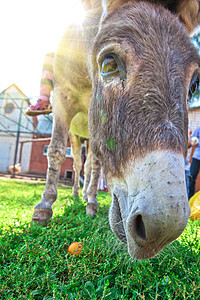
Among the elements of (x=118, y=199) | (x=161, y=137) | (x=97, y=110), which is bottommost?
(x=118, y=199)

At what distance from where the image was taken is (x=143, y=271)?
58.9 inches

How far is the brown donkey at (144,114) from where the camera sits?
100 centimetres

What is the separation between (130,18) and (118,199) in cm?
132

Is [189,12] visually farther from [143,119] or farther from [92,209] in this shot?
[92,209]

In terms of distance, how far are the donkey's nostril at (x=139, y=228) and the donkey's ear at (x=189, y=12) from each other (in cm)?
177

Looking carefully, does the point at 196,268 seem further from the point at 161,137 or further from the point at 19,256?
the point at 19,256

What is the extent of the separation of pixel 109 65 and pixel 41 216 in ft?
6.30

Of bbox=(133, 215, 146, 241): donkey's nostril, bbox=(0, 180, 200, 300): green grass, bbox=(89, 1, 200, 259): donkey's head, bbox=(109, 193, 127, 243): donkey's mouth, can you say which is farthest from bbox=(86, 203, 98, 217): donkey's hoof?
bbox=(133, 215, 146, 241): donkey's nostril

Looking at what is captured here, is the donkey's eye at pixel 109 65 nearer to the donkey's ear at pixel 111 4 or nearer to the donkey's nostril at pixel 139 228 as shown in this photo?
the donkey's ear at pixel 111 4

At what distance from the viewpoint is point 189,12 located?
184cm

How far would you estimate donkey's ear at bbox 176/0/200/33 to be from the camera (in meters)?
1.77

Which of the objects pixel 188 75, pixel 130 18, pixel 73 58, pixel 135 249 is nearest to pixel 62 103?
pixel 73 58

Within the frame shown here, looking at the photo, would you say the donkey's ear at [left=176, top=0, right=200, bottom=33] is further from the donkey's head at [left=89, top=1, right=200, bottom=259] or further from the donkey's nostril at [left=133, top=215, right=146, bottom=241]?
the donkey's nostril at [left=133, top=215, right=146, bottom=241]

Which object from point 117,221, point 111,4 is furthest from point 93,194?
point 111,4
